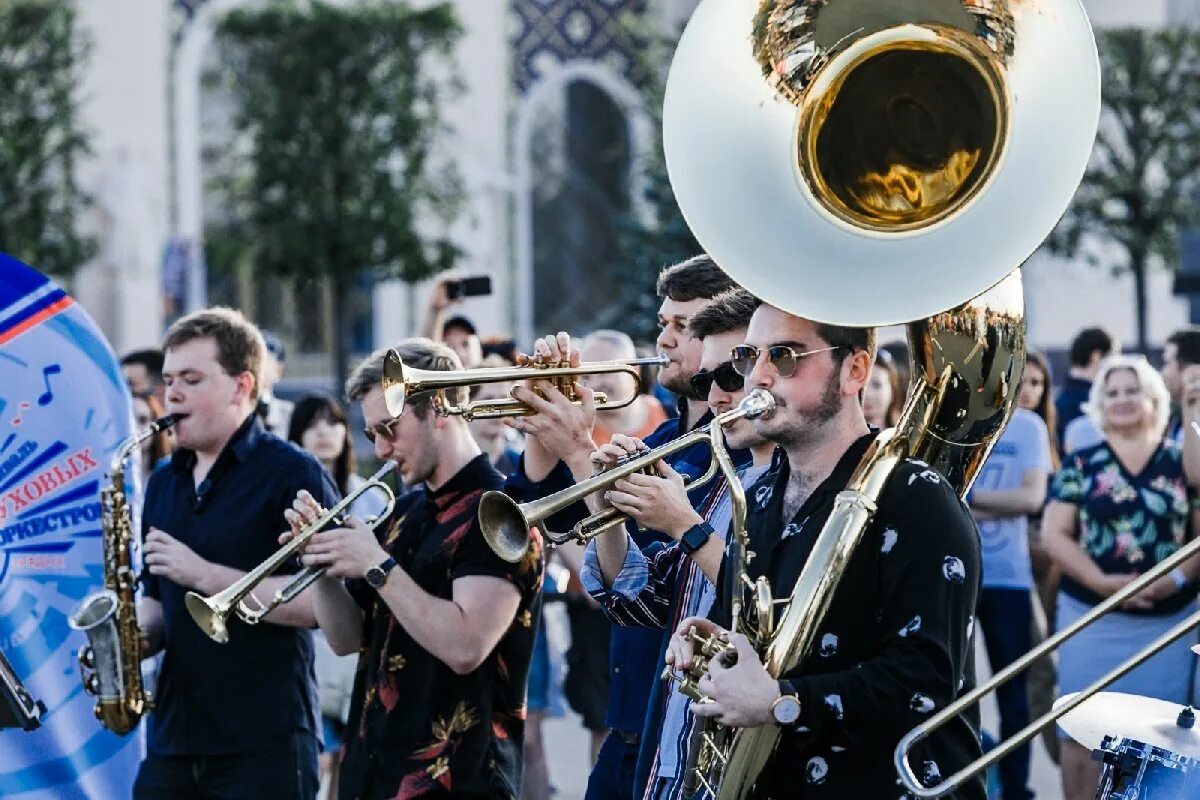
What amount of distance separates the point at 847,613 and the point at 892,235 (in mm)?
676

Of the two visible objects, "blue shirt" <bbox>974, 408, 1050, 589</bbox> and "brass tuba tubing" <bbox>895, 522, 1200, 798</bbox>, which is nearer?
"brass tuba tubing" <bbox>895, 522, 1200, 798</bbox>

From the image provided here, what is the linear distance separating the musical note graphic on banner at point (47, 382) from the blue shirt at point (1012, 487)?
3657mm

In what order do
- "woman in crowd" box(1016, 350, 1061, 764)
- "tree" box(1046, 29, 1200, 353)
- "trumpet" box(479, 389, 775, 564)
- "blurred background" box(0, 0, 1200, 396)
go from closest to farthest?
"trumpet" box(479, 389, 775, 564) → "woman in crowd" box(1016, 350, 1061, 764) → "blurred background" box(0, 0, 1200, 396) → "tree" box(1046, 29, 1200, 353)

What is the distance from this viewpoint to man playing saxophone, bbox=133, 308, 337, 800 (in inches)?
179

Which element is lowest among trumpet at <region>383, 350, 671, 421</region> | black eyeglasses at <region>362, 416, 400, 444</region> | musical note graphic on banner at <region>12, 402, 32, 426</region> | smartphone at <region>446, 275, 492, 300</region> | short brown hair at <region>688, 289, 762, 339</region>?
musical note graphic on banner at <region>12, 402, 32, 426</region>

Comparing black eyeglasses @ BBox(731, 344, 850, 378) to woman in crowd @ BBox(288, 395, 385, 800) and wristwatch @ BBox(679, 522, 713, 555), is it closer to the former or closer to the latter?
wristwatch @ BBox(679, 522, 713, 555)

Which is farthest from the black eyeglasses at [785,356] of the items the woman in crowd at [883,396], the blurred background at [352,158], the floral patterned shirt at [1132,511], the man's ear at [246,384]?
the blurred background at [352,158]

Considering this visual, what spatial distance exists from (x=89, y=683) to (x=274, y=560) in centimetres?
94

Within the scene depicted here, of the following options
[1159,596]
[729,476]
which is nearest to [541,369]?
[729,476]

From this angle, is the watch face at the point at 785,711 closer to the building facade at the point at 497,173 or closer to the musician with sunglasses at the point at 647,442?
the musician with sunglasses at the point at 647,442

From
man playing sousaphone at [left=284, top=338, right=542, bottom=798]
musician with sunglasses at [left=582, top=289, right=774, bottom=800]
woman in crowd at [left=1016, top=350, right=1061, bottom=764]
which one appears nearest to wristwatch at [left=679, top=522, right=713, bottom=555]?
musician with sunglasses at [left=582, top=289, right=774, bottom=800]

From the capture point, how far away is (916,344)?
10.8ft

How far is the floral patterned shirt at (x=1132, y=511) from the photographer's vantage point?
237 inches

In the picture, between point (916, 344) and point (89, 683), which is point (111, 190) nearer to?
point (89, 683)
